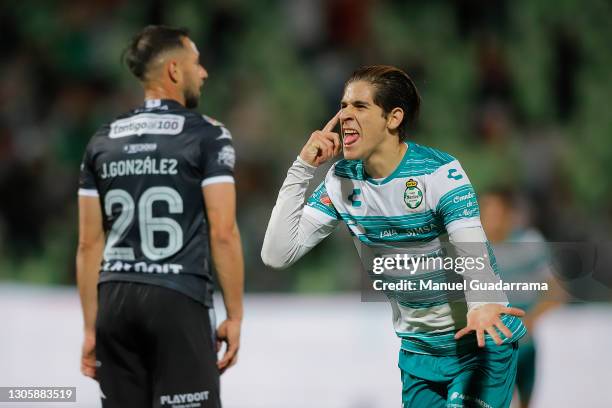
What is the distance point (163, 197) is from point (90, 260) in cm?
47

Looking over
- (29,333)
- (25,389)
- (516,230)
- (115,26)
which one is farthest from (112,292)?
(115,26)

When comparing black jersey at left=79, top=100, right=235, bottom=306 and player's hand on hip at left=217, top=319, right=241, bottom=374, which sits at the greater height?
black jersey at left=79, top=100, right=235, bottom=306

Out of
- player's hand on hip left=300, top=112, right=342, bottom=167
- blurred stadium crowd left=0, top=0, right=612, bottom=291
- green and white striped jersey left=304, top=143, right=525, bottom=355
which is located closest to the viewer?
green and white striped jersey left=304, top=143, right=525, bottom=355

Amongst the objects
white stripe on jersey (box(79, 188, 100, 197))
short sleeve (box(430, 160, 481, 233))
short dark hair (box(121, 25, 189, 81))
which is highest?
short dark hair (box(121, 25, 189, 81))

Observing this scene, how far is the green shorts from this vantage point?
373cm

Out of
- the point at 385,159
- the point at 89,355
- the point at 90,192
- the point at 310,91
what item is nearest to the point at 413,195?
the point at 385,159

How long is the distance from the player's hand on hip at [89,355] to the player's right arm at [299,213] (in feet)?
2.59

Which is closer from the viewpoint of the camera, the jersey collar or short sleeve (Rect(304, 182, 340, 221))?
the jersey collar

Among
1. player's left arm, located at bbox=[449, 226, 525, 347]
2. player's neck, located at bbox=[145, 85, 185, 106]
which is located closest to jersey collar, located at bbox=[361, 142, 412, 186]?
player's left arm, located at bbox=[449, 226, 525, 347]

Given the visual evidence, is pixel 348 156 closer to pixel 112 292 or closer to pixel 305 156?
pixel 305 156

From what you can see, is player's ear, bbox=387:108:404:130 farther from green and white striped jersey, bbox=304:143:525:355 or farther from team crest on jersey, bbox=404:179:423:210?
team crest on jersey, bbox=404:179:423:210

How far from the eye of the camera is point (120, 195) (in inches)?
144

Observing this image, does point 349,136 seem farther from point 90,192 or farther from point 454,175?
point 90,192

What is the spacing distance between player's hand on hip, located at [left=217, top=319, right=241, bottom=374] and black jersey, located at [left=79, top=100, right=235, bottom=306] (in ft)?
0.40
